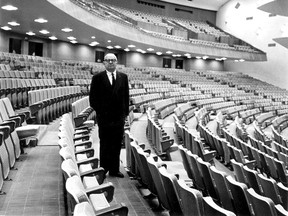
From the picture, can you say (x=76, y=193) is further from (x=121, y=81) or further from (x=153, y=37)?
(x=153, y=37)

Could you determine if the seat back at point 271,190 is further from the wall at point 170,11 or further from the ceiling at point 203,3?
the ceiling at point 203,3

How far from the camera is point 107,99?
188 cm

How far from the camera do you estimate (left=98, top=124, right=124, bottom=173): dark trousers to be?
6.19 feet

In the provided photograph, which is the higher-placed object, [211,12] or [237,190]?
[211,12]

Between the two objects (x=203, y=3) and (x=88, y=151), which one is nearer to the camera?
(x=88, y=151)

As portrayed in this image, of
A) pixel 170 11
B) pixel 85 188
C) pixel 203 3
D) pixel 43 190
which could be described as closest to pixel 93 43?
pixel 170 11

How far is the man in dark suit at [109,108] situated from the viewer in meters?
1.89

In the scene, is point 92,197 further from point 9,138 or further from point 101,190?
point 9,138

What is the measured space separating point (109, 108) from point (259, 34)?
499 inches

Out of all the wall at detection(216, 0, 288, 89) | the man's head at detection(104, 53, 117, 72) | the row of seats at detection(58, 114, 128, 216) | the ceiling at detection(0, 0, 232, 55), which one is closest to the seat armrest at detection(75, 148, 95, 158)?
the row of seats at detection(58, 114, 128, 216)

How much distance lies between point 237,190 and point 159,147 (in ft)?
4.09

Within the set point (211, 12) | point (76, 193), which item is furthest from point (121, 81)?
point (211, 12)

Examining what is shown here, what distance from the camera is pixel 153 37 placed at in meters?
10.3

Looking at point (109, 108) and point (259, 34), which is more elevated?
point (259, 34)
